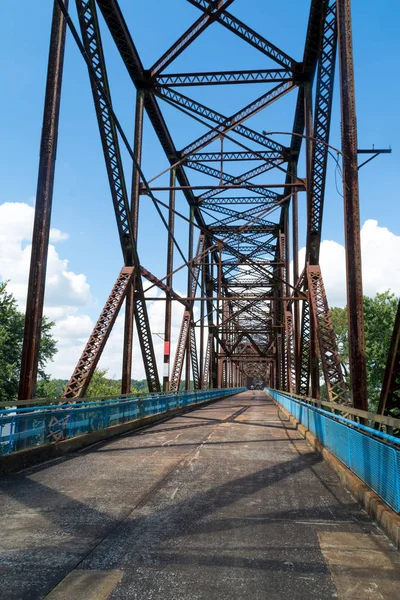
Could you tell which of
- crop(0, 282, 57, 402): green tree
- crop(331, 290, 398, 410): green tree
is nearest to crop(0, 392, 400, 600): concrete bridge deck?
crop(0, 282, 57, 402): green tree

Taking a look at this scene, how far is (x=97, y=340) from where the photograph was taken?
14375 mm

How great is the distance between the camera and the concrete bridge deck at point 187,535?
3.53 meters

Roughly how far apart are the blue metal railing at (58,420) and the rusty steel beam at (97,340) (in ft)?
2.67

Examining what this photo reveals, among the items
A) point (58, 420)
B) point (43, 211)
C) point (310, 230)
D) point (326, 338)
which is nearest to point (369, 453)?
point (58, 420)

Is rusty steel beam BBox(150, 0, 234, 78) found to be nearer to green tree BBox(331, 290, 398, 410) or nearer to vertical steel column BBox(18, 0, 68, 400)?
vertical steel column BBox(18, 0, 68, 400)

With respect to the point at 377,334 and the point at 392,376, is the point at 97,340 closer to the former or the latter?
the point at 392,376

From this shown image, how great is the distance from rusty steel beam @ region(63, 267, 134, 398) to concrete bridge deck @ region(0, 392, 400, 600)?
442cm

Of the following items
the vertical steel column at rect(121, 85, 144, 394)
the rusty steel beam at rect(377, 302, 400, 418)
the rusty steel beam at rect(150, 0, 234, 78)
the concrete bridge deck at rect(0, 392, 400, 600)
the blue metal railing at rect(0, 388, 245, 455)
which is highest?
the rusty steel beam at rect(150, 0, 234, 78)

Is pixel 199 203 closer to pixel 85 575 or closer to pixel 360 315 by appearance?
pixel 360 315

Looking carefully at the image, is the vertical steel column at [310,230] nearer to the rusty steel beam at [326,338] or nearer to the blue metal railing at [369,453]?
the rusty steel beam at [326,338]

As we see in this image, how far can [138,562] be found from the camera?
3.98m

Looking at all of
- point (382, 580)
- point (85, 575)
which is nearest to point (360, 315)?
point (382, 580)

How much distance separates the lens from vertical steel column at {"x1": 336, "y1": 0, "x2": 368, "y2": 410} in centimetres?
986

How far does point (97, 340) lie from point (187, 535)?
1022 centimetres
